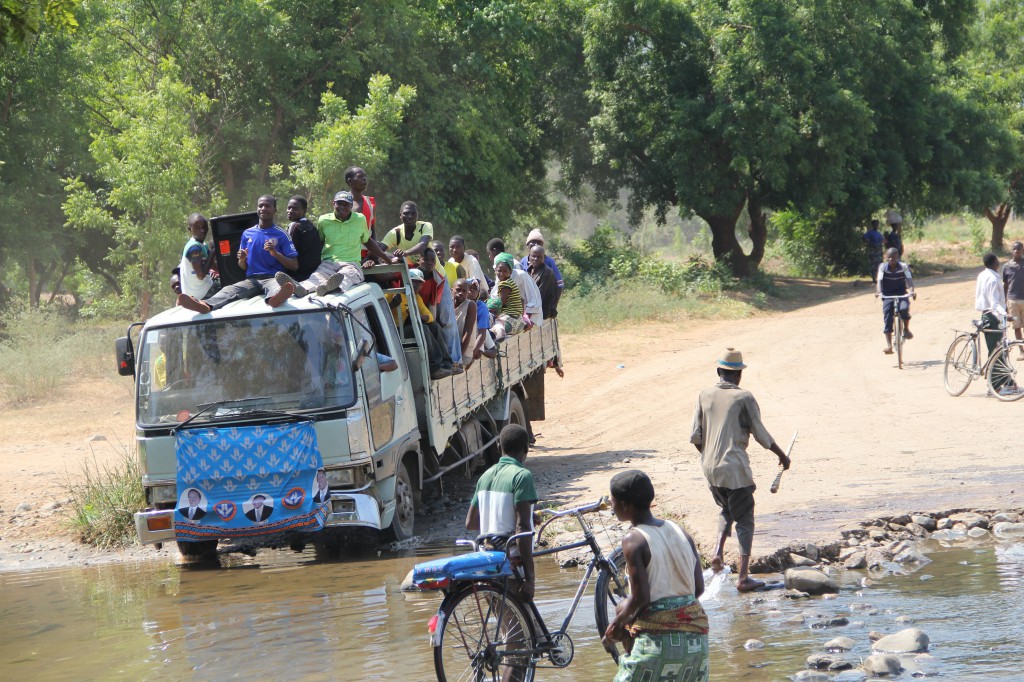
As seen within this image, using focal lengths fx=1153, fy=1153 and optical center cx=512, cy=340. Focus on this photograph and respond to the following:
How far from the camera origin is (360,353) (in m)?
9.05

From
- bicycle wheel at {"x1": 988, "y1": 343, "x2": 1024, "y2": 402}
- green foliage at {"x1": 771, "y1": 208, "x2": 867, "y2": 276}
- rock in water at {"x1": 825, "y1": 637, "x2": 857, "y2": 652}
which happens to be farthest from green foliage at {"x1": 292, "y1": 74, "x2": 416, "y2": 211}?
rock in water at {"x1": 825, "y1": 637, "x2": 857, "y2": 652}

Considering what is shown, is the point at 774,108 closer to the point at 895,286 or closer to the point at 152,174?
the point at 895,286

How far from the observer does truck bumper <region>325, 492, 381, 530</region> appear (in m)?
8.85

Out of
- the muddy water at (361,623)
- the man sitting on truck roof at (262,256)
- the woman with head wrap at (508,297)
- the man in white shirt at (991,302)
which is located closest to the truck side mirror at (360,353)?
the man sitting on truck roof at (262,256)

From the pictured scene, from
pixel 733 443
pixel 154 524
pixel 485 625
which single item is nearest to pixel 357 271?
pixel 154 524

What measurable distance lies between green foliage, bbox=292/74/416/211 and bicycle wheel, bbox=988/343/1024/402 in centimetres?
1257

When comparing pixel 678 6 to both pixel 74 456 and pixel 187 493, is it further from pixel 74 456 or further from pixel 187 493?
pixel 187 493

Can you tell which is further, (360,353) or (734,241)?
(734,241)

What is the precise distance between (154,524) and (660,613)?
5.78 meters

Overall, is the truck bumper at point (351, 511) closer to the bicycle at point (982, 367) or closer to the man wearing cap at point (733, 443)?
the man wearing cap at point (733, 443)

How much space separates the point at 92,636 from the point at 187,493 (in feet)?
4.80

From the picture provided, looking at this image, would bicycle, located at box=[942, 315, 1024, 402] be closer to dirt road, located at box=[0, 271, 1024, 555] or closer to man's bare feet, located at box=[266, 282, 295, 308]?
dirt road, located at box=[0, 271, 1024, 555]

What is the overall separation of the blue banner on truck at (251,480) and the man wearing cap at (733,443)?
303cm

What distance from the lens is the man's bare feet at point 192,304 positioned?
29.6 feet
